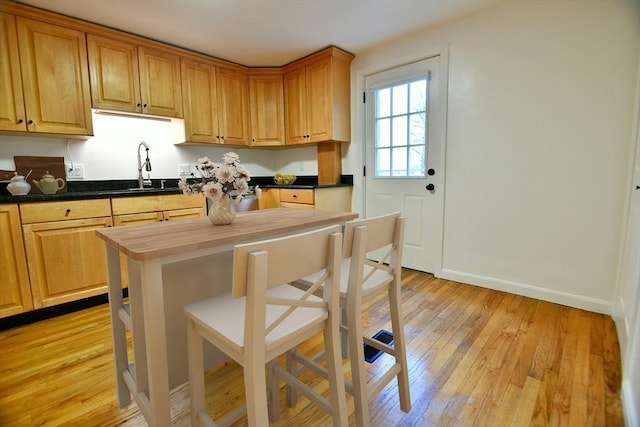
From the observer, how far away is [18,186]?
7.27 ft

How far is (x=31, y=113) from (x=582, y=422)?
3.76 meters

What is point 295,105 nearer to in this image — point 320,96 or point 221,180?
point 320,96

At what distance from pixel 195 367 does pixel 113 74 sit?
2.73 metres

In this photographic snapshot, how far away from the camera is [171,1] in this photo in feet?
7.33

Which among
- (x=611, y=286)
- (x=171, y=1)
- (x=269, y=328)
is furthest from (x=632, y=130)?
(x=171, y=1)

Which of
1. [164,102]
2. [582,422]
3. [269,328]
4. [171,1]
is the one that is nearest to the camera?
[269,328]

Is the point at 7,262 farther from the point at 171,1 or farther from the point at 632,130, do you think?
the point at 632,130

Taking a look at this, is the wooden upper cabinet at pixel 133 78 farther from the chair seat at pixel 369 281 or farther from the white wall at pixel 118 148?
the chair seat at pixel 369 281

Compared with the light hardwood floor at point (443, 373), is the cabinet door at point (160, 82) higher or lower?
higher

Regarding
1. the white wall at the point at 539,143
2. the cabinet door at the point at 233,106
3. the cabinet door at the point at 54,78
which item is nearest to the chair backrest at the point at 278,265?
the white wall at the point at 539,143

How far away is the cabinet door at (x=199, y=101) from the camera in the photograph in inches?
122

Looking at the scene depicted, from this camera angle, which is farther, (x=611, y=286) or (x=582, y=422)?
(x=611, y=286)

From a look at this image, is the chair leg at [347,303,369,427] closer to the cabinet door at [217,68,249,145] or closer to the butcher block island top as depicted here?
the butcher block island top

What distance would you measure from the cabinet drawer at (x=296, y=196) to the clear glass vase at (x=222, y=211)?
1.79m
